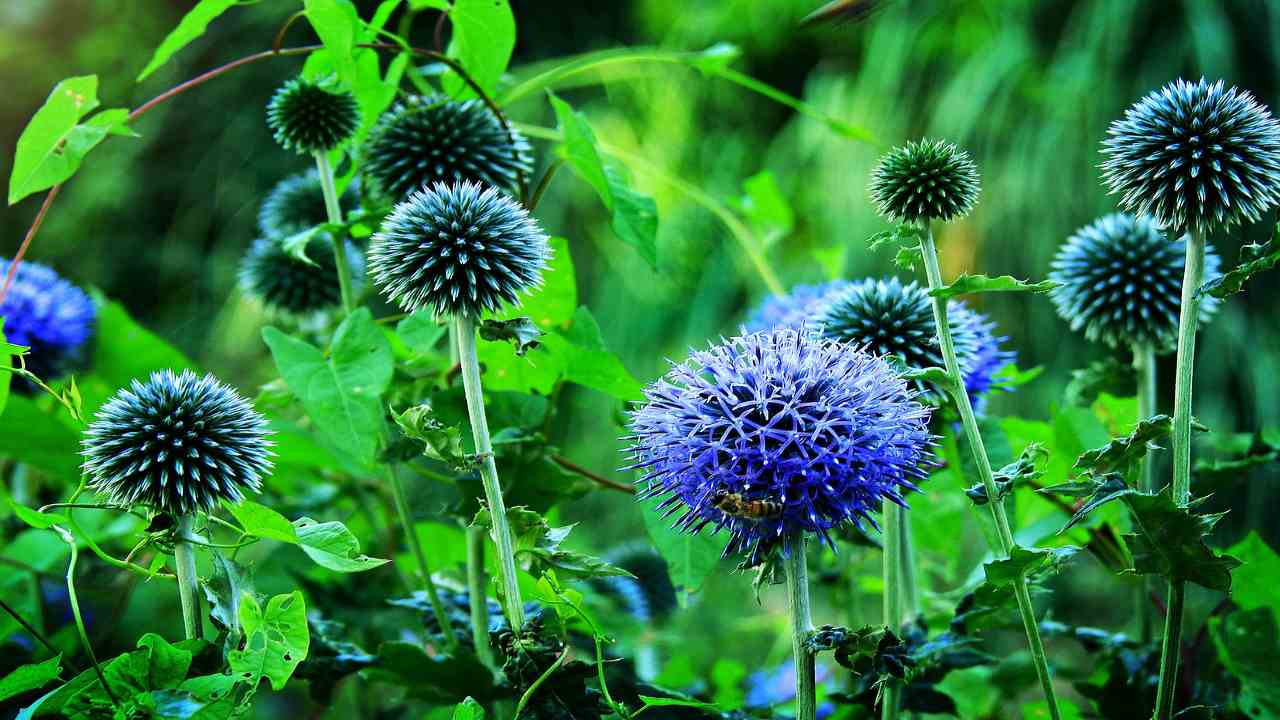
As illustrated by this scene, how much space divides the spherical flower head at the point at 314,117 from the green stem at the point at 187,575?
1.54 feet

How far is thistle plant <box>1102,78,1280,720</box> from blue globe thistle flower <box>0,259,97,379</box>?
134cm

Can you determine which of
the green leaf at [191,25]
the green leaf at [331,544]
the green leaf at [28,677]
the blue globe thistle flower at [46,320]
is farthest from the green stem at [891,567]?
the blue globe thistle flower at [46,320]

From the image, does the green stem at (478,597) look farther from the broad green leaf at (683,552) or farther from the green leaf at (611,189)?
the green leaf at (611,189)

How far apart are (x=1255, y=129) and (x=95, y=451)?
99cm

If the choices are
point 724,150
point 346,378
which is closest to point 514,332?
point 346,378

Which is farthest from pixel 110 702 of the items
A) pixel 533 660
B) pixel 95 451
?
pixel 533 660

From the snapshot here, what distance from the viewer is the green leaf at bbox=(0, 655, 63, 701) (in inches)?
30.6

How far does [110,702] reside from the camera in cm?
77

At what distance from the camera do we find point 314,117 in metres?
1.12

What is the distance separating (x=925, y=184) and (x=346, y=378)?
55 cm

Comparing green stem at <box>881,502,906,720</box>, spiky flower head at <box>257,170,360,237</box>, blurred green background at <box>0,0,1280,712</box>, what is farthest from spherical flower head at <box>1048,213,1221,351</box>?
blurred green background at <box>0,0,1280,712</box>

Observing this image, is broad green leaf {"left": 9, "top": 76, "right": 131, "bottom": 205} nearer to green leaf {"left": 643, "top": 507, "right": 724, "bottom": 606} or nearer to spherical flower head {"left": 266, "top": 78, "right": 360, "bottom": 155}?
spherical flower head {"left": 266, "top": 78, "right": 360, "bottom": 155}

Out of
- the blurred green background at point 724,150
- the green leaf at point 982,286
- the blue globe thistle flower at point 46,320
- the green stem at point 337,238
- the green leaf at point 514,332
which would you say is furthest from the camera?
the blurred green background at point 724,150

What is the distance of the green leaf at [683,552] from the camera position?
3.14 ft
